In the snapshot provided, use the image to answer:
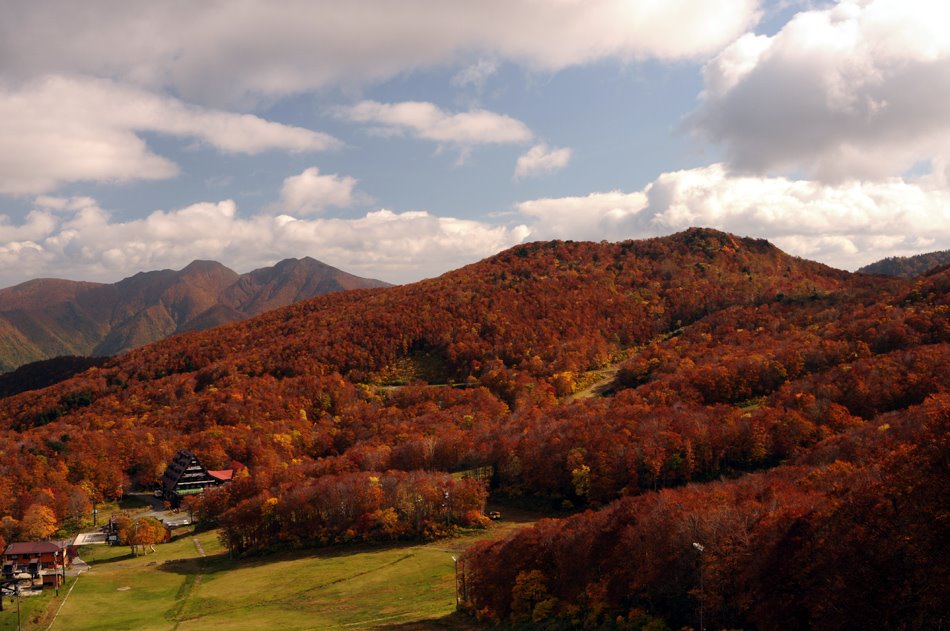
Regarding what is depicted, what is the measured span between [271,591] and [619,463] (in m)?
50.6

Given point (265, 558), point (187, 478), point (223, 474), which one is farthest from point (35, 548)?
point (223, 474)

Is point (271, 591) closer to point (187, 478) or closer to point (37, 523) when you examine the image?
point (37, 523)

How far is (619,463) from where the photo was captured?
3666 inches

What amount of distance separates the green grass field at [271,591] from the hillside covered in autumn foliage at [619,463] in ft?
18.2

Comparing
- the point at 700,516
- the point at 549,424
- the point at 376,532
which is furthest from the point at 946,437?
the point at 549,424

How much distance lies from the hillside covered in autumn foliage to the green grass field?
5549 mm

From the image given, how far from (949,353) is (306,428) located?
138334 millimetres

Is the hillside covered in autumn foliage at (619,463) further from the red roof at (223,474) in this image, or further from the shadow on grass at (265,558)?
the red roof at (223,474)

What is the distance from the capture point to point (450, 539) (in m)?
83.1

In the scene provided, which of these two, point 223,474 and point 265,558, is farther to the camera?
point 223,474

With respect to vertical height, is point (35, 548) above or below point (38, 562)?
above

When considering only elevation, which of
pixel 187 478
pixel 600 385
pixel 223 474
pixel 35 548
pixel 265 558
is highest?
pixel 600 385

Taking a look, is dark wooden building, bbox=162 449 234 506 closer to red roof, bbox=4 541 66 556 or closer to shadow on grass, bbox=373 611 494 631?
red roof, bbox=4 541 66 556

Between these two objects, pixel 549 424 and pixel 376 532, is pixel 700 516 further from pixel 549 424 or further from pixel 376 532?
pixel 549 424
